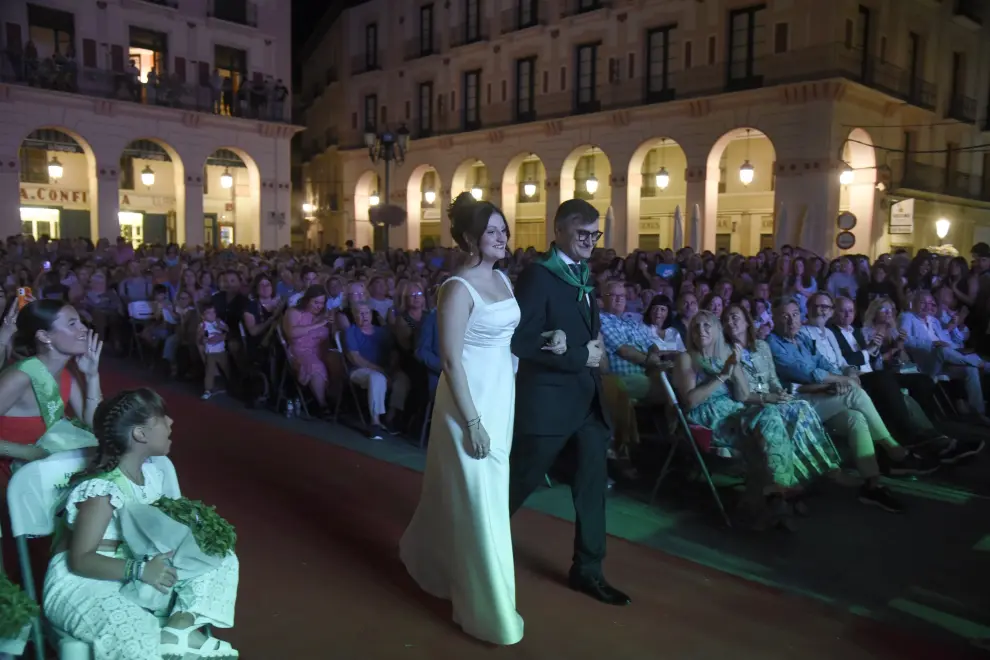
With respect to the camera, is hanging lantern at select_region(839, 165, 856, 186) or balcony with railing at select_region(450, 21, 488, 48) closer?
hanging lantern at select_region(839, 165, 856, 186)

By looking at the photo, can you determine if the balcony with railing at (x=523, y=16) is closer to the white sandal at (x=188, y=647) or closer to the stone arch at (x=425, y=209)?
the stone arch at (x=425, y=209)

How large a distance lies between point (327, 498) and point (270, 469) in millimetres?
904

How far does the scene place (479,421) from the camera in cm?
333

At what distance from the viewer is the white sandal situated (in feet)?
9.05

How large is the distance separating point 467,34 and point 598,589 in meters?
27.4

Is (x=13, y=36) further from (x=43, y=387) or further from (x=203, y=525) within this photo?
(x=203, y=525)

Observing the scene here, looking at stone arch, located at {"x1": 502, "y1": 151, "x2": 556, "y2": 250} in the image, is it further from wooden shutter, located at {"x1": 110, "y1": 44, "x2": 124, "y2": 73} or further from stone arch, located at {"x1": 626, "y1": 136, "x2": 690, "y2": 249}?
wooden shutter, located at {"x1": 110, "y1": 44, "x2": 124, "y2": 73}

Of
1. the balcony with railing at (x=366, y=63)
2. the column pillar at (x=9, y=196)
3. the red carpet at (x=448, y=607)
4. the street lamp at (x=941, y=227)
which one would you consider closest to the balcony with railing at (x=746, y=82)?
the street lamp at (x=941, y=227)

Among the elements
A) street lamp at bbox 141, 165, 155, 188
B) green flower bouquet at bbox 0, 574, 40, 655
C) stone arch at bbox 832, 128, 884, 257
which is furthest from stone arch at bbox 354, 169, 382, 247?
green flower bouquet at bbox 0, 574, 40, 655

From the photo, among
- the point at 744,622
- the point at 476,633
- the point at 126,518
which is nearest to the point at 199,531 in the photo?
the point at 126,518

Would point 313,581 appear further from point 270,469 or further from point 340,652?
point 270,469

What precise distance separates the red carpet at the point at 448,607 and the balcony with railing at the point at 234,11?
2634 centimetres

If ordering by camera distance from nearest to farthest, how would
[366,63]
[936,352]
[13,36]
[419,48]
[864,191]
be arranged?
[936,352] < [864,191] < [13,36] < [419,48] < [366,63]

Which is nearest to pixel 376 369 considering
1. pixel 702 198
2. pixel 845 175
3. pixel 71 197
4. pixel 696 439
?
pixel 696 439
